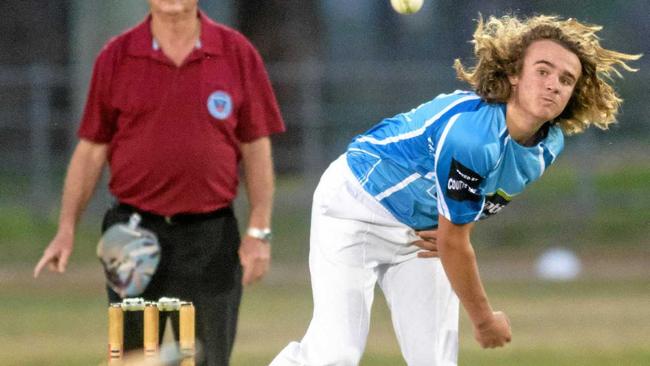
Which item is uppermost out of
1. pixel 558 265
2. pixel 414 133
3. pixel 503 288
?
pixel 414 133

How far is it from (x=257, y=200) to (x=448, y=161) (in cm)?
114

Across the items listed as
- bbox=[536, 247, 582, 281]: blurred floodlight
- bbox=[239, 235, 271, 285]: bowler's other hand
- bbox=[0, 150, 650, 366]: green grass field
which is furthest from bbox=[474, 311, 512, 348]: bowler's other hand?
bbox=[536, 247, 582, 281]: blurred floodlight

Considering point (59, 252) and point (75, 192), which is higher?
point (75, 192)

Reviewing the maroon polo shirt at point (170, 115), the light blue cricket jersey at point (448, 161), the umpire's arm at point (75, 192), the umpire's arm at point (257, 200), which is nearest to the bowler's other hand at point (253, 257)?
the umpire's arm at point (257, 200)

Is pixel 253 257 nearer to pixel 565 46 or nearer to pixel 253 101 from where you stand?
pixel 253 101

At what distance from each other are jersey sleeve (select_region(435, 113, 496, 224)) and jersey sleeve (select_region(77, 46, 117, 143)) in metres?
1.35

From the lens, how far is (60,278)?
47.1ft

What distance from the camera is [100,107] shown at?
21.1ft

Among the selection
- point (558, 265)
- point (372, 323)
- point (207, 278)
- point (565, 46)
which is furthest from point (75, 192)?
point (558, 265)

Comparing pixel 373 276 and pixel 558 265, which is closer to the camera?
pixel 373 276

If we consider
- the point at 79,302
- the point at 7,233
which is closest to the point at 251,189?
the point at 79,302

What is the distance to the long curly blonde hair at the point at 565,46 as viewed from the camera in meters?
5.93

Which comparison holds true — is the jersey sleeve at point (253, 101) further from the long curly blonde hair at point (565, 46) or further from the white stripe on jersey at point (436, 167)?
the white stripe on jersey at point (436, 167)

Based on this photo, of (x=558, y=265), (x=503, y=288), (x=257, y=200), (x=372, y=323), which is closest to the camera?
(x=257, y=200)
